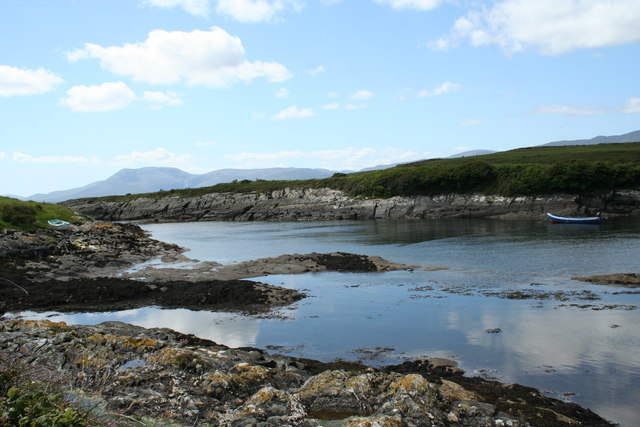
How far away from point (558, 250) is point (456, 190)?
52.2 meters

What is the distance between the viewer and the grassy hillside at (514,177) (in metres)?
84.6

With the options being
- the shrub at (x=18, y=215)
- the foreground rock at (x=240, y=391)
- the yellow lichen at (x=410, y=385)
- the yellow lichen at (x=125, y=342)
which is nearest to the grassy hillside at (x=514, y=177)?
the shrub at (x=18, y=215)

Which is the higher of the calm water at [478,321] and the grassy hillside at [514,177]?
the grassy hillside at [514,177]

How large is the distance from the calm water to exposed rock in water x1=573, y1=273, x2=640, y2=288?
1177 millimetres

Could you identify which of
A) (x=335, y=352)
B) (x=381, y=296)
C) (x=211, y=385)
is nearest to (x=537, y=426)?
(x=211, y=385)

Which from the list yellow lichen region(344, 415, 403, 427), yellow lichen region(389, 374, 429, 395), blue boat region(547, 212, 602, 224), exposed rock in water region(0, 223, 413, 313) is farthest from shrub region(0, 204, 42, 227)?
blue boat region(547, 212, 602, 224)

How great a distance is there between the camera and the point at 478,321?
21281 mm

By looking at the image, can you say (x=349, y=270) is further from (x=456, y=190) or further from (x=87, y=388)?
(x=456, y=190)

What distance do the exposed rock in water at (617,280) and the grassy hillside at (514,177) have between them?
199ft

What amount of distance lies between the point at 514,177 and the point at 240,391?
296 ft

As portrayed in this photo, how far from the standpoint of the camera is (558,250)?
43.3 meters

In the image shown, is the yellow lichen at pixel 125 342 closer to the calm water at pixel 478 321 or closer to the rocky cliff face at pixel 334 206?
the calm water at pixel 478 321

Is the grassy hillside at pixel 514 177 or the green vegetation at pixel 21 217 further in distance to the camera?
the grassy hillside at pixel 514 177

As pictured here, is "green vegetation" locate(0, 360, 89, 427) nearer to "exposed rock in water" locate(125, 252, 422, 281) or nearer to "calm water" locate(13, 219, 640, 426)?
"calm water" locate(13, 219, 640, 426)
